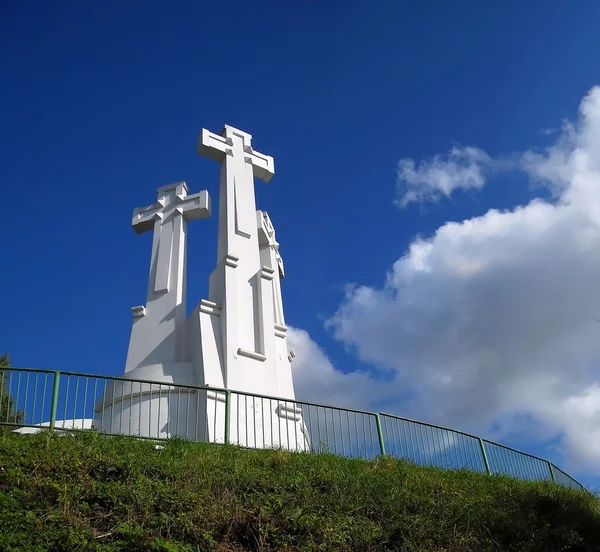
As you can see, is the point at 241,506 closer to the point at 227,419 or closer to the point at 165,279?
the point at 227,419

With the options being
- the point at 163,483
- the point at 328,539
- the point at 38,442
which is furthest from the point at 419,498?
the point at 38,442

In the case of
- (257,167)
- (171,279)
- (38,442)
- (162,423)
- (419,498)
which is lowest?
(419,498)

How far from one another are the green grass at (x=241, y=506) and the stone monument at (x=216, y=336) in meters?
2.66

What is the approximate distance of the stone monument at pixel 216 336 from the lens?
12.7m

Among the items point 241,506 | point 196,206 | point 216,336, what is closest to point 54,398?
point 241,506

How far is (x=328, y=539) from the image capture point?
755cm

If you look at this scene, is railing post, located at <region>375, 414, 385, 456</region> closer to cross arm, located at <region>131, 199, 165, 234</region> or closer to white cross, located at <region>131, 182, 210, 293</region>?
white cross, located at <region>131, 182, 210, 293</region>

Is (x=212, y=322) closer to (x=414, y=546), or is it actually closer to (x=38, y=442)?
(x=38, y=442)

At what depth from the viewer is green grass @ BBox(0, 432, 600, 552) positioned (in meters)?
7.14

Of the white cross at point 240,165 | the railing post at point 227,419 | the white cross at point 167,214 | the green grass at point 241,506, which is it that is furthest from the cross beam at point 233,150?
the green grass at point 241,506

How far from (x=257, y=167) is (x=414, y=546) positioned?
41.3 ft

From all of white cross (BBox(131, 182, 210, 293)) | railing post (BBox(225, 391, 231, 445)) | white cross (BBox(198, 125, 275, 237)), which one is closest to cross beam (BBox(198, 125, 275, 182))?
white cross (BBox(198, 125, 275, 237))

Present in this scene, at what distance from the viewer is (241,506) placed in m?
7.95

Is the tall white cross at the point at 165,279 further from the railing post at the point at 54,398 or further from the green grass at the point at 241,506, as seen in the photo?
the green grass at the point at 241,506
